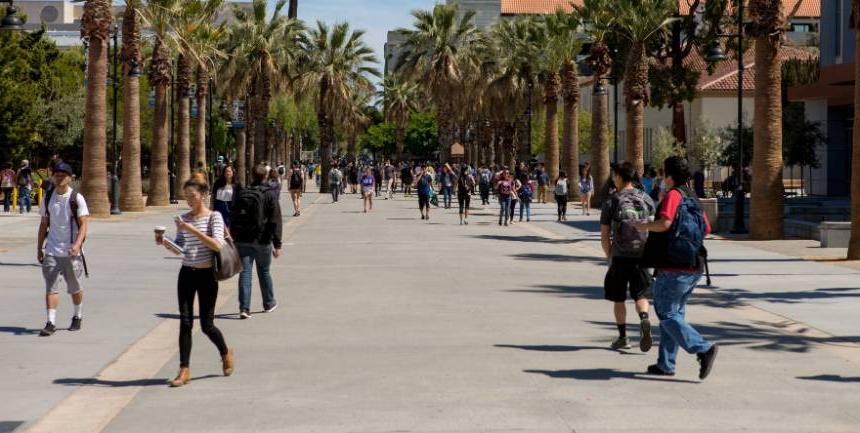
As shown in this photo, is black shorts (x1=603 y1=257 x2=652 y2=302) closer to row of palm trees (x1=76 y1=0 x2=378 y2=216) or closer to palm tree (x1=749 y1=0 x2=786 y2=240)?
palm tree (x1=749 y1=0 x2=786 y2=240)

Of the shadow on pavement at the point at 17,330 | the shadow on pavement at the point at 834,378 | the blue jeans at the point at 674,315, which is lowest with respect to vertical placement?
the shadow on pavement at the point at 834,378

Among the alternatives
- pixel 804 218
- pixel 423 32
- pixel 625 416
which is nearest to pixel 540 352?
pixel 625 416

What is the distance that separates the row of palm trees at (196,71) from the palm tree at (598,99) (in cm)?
1354

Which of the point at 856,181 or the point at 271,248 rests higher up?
the point at 856,181

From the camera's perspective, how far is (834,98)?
1774 inches

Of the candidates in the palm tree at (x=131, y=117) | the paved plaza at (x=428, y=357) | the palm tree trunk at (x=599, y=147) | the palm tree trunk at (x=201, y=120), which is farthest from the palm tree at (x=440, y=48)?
the paved plaza at (x=428, y=357)

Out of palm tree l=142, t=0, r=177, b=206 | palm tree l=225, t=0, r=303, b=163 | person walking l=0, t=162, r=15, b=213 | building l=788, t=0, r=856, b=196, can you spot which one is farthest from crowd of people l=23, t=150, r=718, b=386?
palm tree l=225, t=0, r=303, b=163

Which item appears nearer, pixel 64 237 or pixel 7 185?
pixel 64 237

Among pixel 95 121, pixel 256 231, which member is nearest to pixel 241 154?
pixel 95 121

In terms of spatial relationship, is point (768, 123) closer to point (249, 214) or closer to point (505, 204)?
point (505, 204)

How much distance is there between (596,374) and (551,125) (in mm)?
49210

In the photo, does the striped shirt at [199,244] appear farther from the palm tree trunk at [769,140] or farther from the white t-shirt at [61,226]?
the palm tree trunk at [769,140]

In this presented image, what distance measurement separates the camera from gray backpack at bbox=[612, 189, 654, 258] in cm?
1094

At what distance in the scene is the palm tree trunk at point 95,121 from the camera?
33938 millimetres
